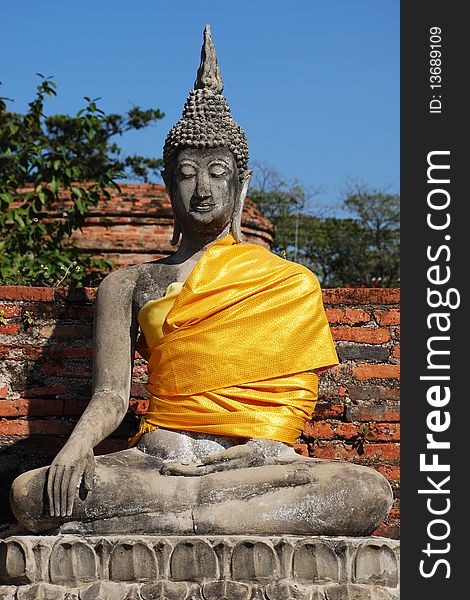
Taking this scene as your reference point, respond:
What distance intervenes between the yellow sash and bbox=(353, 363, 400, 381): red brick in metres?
1.14

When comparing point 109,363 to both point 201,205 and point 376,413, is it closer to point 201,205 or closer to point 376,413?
point 201,205

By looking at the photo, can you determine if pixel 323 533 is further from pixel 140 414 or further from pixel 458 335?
pixel 140 414

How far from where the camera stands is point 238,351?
475 cm

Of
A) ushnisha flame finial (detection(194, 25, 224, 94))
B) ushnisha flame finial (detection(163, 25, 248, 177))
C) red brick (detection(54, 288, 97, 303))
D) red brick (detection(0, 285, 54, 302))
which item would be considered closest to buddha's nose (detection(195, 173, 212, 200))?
ushnisha flame finial (detection(163, 25, 248, 177))

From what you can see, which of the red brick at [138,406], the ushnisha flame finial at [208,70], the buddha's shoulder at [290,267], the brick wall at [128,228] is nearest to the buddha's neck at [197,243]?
the buddha's shoulder at [290,267]

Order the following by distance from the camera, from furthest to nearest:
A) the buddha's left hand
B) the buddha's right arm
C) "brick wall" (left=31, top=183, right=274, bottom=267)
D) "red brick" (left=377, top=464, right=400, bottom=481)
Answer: "brick wall" (left=31, top=183, right=274, bottom=267) → "red brick" (left=377, top=464, right=400, bottom=481) → the buddha's right arm → the buddha's left hand

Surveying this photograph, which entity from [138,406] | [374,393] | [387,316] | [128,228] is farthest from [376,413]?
[128,228]

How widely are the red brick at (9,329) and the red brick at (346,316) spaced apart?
171cm

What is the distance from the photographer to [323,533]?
4.28 meters

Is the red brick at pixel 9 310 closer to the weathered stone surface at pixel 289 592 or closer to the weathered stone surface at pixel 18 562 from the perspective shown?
the weathered stone surface at pixel 18 562

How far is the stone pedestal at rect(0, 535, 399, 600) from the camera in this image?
4.16 m

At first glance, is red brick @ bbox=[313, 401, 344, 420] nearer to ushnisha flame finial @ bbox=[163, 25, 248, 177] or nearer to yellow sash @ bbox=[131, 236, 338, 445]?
yellow sash @ bbox=[131, 236, 338, 445]

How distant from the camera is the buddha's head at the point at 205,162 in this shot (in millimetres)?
5102

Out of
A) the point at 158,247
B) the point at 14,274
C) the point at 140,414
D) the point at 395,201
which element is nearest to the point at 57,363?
the point at 140,414
